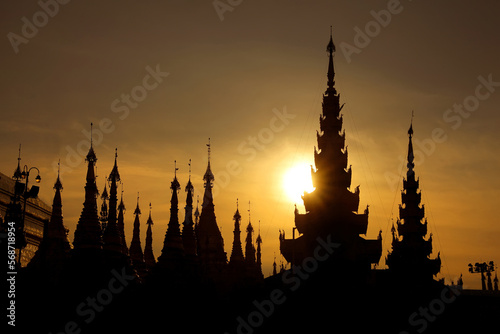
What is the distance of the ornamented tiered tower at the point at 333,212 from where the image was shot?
161ft

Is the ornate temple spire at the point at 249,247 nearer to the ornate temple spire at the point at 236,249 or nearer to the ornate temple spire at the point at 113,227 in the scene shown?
the ornate temple spire at the point at 236,249

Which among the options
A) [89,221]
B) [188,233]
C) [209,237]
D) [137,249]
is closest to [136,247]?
[137,249]

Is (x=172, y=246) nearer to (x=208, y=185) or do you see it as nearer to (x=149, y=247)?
(x=208, y=185)

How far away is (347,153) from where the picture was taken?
51.9 metres

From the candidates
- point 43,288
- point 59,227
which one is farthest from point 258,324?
point 59,227

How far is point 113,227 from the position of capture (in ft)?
137

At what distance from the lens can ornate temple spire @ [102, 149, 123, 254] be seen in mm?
40625

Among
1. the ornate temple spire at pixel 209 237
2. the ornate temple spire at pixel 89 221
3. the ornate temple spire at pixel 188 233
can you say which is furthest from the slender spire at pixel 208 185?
the ornate temple spire at pixel 89 221

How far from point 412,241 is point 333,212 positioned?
18.6 m

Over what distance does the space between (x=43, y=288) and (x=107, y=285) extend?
335 cm

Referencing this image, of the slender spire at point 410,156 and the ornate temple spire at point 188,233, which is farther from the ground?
the slender spire at point 410,156

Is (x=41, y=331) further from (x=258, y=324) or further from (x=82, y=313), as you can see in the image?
(x=258, y=324)

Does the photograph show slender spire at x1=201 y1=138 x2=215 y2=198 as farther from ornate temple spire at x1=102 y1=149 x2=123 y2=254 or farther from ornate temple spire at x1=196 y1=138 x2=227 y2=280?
ornate temple spire at x1=102 y1=149 x2=123 y2=254

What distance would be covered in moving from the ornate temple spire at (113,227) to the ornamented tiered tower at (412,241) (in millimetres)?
28485
